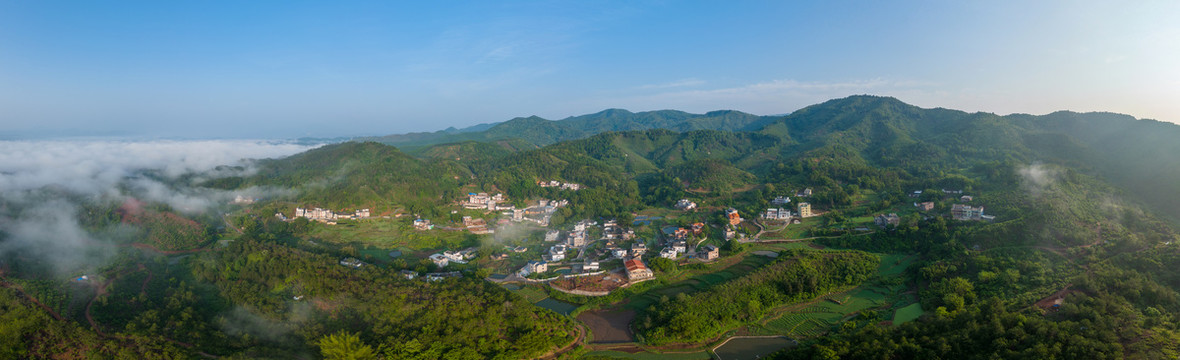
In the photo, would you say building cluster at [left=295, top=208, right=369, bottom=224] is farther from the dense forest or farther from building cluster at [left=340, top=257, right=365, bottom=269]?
building cluster at [left=340, top=257, right=365, bottom=269]

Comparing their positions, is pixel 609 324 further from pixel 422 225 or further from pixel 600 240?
pixel 422 225

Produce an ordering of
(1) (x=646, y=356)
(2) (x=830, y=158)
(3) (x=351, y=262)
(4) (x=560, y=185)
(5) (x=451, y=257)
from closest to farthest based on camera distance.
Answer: (1) (x=646, y=356) < (3) (x=351, y=262) < (5) (x=451, y=257) < (4) (x=560, y=185) < (2) (x=830, y=158)

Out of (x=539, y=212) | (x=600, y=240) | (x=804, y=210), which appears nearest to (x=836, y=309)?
(x=804, y=210)

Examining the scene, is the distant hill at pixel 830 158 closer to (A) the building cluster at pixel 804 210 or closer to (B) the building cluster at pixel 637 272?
(A) the building cluster at pixel 804 210

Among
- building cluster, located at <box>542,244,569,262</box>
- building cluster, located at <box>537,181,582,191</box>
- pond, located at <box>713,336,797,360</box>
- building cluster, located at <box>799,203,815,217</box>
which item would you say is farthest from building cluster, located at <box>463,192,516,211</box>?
pond, located at <box>713,336,797,360</box>

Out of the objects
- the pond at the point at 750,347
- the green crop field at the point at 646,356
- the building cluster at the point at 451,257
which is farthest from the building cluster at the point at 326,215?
the pond at the point at 750,347

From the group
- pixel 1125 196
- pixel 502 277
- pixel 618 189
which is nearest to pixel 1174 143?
pixel 1125 196
